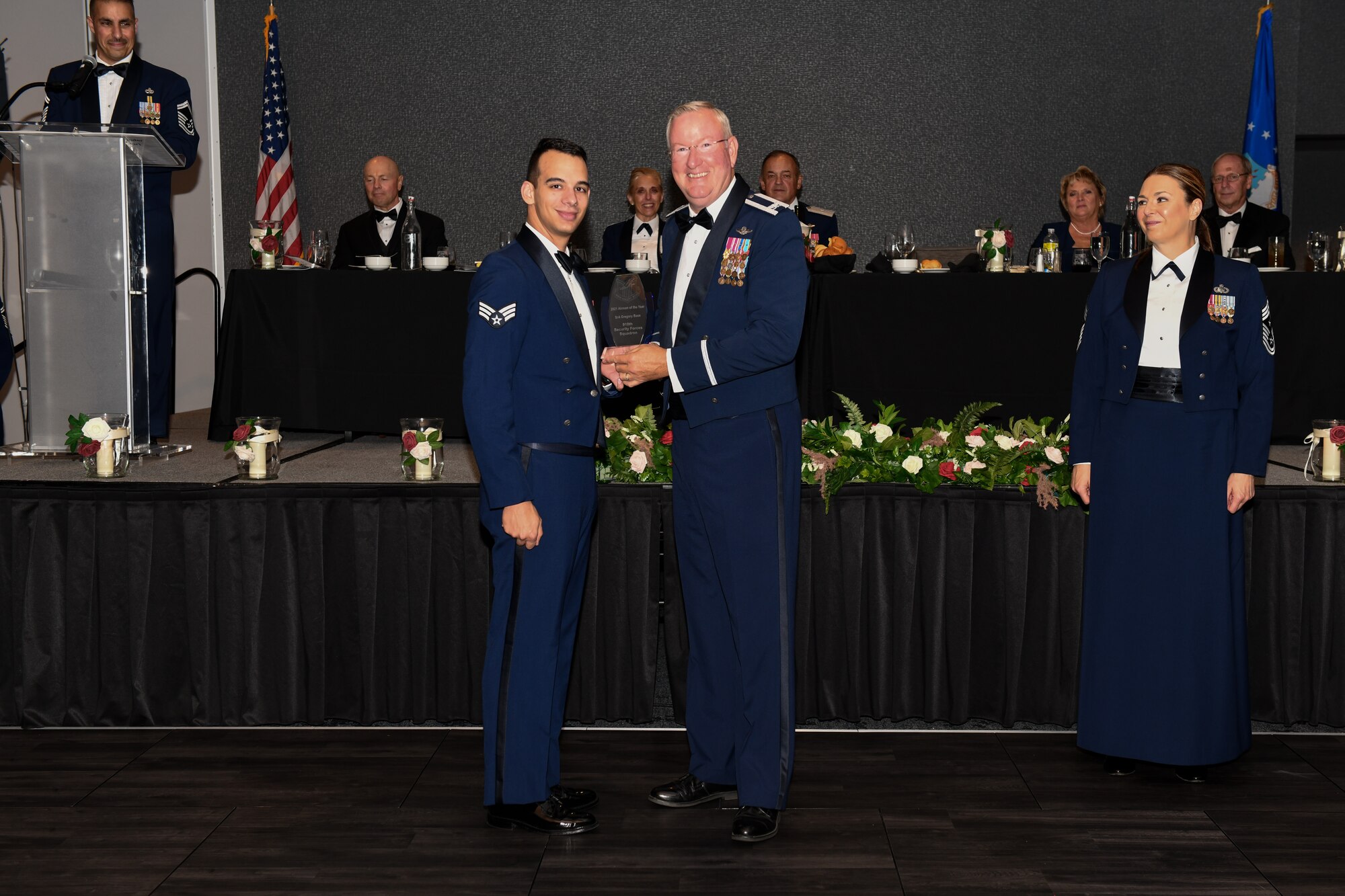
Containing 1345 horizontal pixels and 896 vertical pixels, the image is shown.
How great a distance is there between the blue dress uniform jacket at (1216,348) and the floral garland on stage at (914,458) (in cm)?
37

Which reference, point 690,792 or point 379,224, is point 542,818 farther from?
point 379,224

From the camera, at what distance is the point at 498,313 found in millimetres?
2553

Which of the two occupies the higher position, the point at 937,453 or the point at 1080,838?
the point at 937,453

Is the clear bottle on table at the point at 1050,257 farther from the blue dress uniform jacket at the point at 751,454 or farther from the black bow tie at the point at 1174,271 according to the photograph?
the blue dress uniform jacket at the point at 751,454

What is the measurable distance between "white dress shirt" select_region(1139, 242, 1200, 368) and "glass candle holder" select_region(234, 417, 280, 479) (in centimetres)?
251

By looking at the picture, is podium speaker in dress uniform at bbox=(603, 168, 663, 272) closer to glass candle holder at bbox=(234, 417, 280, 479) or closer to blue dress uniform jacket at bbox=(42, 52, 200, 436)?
blue dress uniform jacket at bbox=(42, 52, 200, 436)

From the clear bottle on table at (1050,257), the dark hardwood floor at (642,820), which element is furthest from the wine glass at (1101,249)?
the dark hardwood floor at (642,820)

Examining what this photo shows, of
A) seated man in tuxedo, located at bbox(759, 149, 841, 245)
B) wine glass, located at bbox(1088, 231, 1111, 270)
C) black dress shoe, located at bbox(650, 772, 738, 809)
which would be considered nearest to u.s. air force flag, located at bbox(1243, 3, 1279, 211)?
wine glass, located at bbox(1088, 231, 1111, 270)

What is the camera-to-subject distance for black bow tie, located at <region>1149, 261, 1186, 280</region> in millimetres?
3020

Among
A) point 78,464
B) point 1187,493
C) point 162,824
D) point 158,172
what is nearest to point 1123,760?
point 1187,493

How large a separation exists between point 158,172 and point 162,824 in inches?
138

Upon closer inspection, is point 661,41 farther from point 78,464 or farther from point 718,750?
point 718,750

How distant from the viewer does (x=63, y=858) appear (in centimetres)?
260

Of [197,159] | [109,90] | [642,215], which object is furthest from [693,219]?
[197,159]
